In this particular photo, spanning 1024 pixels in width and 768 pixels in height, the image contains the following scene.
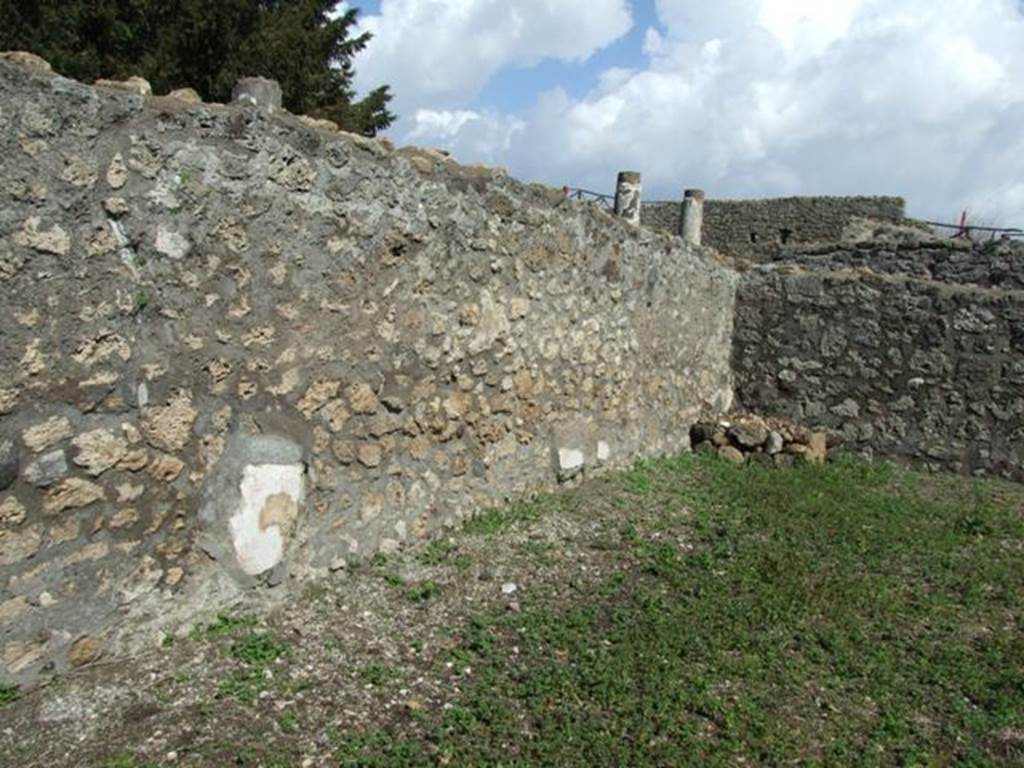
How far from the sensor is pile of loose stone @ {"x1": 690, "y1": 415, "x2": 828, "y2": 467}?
22.6ft

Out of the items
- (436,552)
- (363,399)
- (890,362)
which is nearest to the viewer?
(363,399)

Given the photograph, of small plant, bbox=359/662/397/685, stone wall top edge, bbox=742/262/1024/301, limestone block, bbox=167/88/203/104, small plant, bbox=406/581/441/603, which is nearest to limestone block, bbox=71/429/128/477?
small plant, bbox=359/662/397/685

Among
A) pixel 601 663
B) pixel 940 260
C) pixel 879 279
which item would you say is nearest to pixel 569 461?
pixel 601 663

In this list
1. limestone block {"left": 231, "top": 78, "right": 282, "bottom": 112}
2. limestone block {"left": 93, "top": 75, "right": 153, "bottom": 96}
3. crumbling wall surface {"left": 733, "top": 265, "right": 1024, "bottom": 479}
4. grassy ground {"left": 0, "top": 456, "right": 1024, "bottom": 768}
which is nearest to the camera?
grassy ground {"left": 0, "top": 456, "right": 1024, "bottom": 768}

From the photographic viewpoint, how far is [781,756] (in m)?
2.77

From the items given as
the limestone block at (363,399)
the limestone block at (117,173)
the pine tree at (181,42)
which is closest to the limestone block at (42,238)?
the limestone block at (117,173)

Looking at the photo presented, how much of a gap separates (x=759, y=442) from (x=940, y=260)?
442 centimetres

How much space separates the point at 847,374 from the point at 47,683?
21.3 ft

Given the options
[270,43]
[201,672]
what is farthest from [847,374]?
[270,43]

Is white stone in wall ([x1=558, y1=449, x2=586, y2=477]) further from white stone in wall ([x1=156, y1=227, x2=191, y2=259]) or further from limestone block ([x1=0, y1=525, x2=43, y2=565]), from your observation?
limestone block ([x1=0, y1=525, x2=43, y2=565])

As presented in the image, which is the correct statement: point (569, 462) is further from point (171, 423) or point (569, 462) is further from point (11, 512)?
Answer: point (11, 512)

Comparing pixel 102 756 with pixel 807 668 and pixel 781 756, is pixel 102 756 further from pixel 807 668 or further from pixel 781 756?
pixel 807 668

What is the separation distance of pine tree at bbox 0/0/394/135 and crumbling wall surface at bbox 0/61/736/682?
357 inches

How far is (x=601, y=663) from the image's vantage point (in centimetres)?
325
